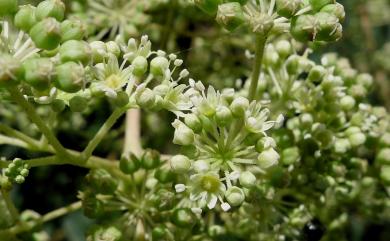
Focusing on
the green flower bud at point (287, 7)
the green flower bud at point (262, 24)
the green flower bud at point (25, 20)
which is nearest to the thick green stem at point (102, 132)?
the green flower bud at point (25, 20)

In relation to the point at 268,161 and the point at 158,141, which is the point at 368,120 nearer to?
the point at 268,161

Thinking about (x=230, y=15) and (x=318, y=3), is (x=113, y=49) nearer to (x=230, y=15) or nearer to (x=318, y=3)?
(x=230, y=15)

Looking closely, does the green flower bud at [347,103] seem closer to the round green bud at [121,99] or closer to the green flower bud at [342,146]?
the green flower bud at [342,146]

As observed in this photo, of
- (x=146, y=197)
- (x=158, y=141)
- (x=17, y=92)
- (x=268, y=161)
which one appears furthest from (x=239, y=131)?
(x=158, y=141)

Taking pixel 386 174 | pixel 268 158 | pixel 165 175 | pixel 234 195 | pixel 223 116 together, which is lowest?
pixel 386 174

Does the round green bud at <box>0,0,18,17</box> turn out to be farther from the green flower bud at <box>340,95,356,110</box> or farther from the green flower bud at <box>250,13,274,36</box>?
the green flower bud at <box>340,95,356,110</box>

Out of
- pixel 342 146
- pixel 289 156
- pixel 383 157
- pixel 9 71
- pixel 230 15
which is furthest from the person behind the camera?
pixel 383 157

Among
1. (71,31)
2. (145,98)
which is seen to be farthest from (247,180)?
(71,31)

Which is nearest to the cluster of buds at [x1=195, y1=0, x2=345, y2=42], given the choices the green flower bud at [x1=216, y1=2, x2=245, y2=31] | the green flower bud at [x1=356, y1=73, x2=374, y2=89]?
the green flower bud at [x1=216, y1=2, x2=245, y2=31]
